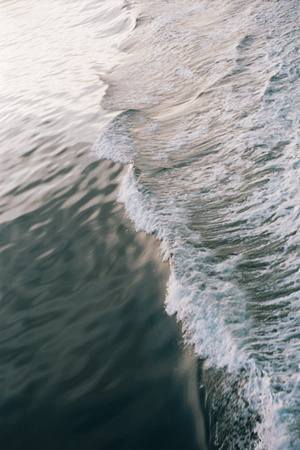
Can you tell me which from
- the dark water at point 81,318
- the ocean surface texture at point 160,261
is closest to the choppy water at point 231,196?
the ocean surface texture at point 160,261

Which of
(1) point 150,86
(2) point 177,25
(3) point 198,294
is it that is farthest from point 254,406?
(2) point 177,25

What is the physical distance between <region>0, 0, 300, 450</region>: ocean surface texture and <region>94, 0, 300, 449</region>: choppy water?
2 cm

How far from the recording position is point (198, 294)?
3.94 metres

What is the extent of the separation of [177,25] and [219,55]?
4.35 metres

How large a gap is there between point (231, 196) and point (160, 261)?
129 centimetres

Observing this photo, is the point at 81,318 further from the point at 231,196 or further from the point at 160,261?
the point at 231,196

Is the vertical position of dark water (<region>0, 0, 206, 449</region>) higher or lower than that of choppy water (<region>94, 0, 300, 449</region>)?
higher

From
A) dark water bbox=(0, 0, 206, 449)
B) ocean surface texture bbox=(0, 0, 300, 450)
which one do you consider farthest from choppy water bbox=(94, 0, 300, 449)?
dark water bbox=(0, 0, 206, 449)

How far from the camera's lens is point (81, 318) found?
4277mm

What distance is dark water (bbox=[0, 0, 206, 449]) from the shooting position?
3232 mm

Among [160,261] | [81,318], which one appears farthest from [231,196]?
[81,318]

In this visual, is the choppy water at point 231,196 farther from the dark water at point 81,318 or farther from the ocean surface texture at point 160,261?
the dark water at point 81,318

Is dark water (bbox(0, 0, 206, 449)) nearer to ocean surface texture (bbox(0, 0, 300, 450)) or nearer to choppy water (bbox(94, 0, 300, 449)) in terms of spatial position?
ocean surface texture (bbox(0, 0, 300, 450))

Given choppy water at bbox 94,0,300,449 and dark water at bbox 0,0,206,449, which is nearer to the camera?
choppy water at bbox 94,0,300,449
